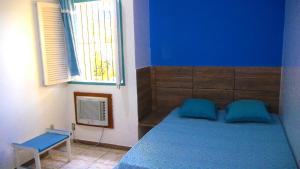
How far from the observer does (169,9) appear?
338 centimetres

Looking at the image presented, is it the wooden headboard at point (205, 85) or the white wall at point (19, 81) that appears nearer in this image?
the white wall at point (19, 81)

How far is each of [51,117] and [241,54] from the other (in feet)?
8.85

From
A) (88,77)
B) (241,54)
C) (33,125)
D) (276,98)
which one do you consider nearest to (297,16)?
(241,54)

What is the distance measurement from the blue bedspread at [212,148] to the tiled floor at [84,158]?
930 mm

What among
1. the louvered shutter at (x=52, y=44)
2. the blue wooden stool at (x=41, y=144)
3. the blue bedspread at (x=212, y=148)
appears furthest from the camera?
the louvered shutter at (x=52, y=44)

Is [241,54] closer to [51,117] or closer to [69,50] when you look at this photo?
[69,50]

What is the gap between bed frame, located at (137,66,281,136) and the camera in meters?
3.09

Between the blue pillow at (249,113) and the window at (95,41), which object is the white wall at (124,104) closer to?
the window at (95,41)

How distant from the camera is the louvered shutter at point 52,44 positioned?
3.08 meters

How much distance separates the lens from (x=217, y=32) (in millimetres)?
3213

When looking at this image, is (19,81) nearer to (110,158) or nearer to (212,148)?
(110,158)

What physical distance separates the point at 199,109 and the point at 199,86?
19.3 inches

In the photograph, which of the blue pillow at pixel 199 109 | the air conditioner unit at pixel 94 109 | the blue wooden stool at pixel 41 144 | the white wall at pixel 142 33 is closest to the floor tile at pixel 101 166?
the blue wooden stool at pixel 41 144

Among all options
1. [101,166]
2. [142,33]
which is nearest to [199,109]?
[142,33]
